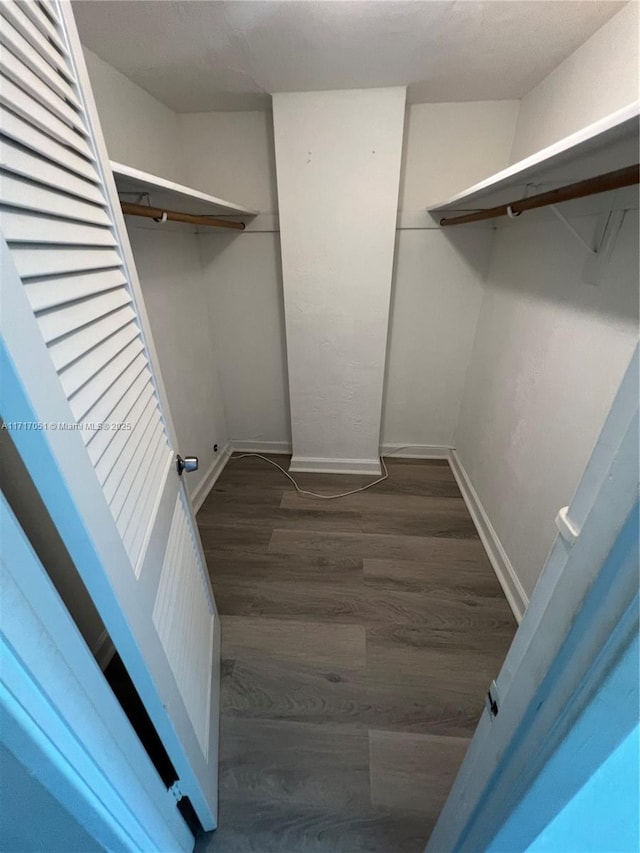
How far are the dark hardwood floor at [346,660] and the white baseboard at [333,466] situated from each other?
0.27 meters

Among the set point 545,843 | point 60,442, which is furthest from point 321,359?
point 545,843

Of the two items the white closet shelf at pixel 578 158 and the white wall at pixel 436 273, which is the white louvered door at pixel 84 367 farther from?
the white wall at pixel 436 273

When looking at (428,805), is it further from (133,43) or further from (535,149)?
(133,43)

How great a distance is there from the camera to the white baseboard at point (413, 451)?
264 cm

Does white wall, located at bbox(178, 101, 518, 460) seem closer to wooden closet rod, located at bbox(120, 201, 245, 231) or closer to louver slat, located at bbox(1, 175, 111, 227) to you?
wooden closet rod, located at bbox(120, 201, 245, 231)

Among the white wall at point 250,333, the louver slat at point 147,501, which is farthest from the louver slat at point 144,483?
the white wall at point 250,333

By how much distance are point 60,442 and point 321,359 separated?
6.02 feet

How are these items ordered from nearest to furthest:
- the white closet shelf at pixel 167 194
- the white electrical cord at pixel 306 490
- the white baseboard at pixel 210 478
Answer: the white closet shelf at pixel 167 194
the white baseboard at pixel 210 478
the white electrical cord at pixel 306 490

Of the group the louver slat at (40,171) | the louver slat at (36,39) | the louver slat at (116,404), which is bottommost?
the louver slat at (116,404)

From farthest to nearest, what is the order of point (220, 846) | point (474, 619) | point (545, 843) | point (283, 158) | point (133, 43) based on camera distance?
point (283, 158)
point (474, 619)
point (133, 43)
point (220, 846)
point (545, 843)

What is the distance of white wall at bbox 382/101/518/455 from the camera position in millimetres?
1806

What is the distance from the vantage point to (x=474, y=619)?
1.52 metres

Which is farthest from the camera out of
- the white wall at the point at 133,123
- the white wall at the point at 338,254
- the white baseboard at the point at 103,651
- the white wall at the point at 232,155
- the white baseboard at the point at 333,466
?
the white baseboard at the point at 333,466

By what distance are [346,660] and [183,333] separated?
1839 millimetres
